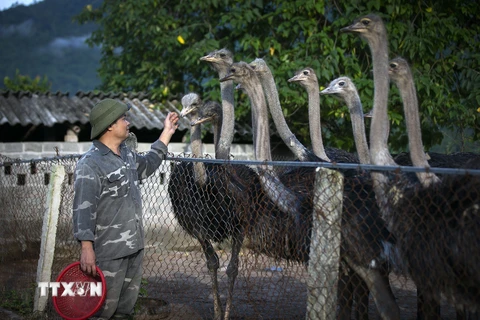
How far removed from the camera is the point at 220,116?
684 cm

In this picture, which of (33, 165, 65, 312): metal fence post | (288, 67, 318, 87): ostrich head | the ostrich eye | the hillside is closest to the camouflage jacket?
(33, 165, 65, 312): metal fence post

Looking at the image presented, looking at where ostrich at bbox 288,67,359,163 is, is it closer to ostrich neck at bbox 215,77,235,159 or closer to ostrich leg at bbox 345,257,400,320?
ostrich neck at bbox 215,77,235,159

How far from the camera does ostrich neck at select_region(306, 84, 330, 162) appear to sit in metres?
6.27

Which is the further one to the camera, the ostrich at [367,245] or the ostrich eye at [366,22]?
the ostrich eye at [366,22]

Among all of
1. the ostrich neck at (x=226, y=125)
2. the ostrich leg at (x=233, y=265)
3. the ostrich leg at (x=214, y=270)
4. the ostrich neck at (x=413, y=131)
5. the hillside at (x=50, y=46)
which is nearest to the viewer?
the ostrich neck at (x=413, y=131)

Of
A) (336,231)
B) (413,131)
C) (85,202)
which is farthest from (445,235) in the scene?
(85,202)

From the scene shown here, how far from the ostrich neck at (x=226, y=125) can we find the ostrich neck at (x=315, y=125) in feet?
2.28

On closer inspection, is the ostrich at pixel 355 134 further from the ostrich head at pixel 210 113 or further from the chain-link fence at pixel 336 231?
the ostrich head at pixel 210 113

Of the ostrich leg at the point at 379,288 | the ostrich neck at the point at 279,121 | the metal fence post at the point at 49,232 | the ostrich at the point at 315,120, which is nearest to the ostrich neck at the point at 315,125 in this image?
the ostrich at the point at 315,120

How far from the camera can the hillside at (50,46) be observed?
55.4 m

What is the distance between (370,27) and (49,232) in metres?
2.92

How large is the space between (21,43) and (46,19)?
8.12m

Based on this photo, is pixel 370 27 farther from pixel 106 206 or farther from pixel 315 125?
pixel 106 206

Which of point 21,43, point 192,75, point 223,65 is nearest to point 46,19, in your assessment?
point 21,43
